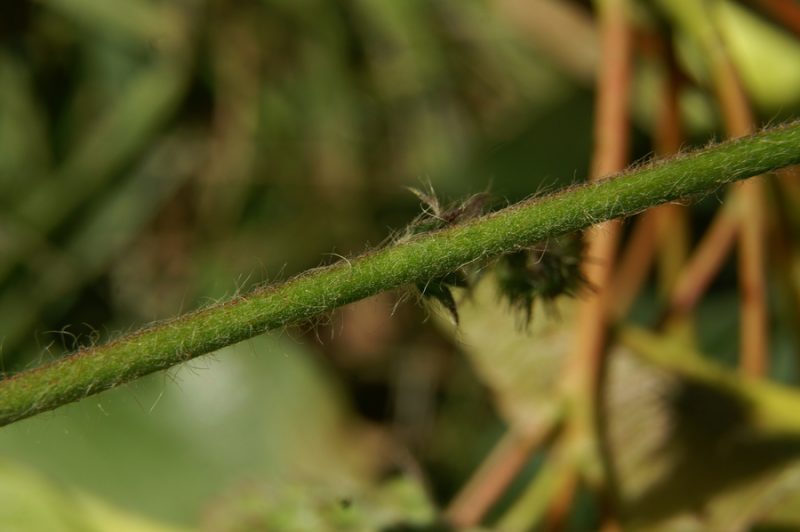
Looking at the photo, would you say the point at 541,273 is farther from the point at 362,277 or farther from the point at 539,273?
the point at 362,277

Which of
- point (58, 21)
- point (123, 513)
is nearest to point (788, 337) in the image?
point (123, 513)

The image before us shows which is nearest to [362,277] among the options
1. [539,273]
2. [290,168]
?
[539,273]

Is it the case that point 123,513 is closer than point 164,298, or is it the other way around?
point 123,513

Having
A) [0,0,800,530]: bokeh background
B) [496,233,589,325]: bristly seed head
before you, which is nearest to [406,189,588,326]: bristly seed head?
[496,233,589,325]: bristly seed head

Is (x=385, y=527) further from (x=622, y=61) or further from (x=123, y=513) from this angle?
(x=622, y=61)

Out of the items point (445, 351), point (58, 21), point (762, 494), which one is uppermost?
point (58, 21)

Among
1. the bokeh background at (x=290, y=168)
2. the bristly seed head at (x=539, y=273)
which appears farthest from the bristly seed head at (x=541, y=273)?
the bokeh background at (x=290, y=168)
